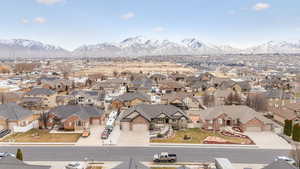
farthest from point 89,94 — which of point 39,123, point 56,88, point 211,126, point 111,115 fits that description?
point 211,126

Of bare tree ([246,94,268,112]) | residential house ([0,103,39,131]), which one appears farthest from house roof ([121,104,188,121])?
bare tree ([246,94,268,112])

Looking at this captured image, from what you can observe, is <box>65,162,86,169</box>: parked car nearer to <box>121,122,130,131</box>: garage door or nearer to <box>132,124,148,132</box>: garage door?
<box>121,122,130,131</box>: garage door

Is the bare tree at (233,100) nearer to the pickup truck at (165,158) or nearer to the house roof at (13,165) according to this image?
the pickup truck at (165,158)

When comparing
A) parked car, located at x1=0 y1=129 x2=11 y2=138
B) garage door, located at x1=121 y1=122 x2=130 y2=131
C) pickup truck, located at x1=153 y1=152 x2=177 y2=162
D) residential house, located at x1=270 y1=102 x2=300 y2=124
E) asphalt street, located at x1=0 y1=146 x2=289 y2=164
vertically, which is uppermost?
residential house, located at x1=270 y1=102 x2=300 y2=124

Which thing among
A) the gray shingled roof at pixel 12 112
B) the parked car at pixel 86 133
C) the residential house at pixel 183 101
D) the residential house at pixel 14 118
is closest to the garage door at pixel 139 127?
the parked car at pixel 86 133

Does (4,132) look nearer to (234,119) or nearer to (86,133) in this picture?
(86,133)

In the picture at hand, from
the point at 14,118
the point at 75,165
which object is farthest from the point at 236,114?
the point at 14,118
